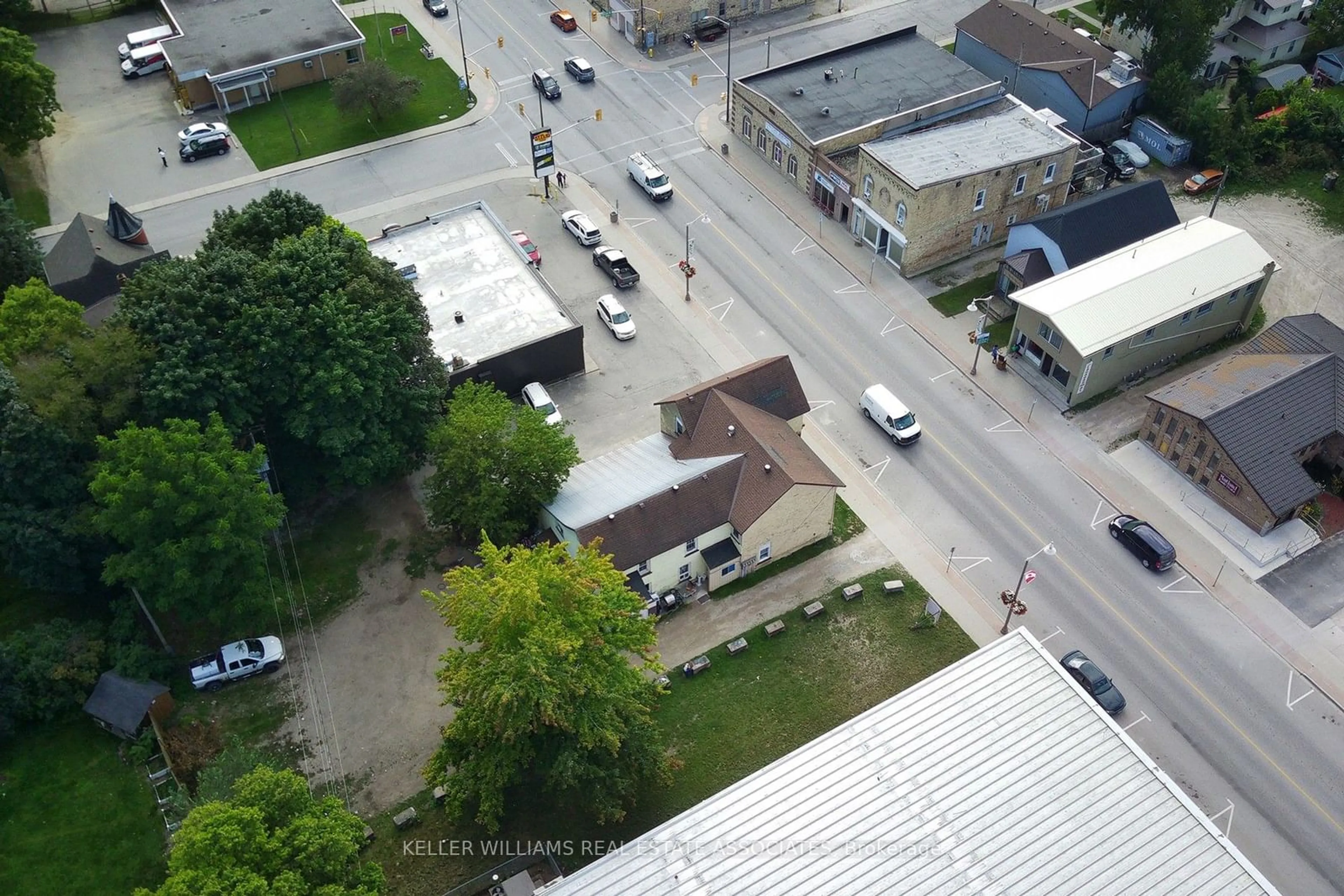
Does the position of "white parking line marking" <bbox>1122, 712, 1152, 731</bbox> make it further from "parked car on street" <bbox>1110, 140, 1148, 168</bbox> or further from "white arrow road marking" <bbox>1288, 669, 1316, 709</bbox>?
"parked car on street" <bbox>1110, 140, 1148, 168</bbox>

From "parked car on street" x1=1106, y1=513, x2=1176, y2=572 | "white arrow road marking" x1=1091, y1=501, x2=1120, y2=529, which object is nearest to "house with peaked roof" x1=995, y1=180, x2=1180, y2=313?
"white arrow road marking" x1=1091, y1=501, x2=1120, y2=529

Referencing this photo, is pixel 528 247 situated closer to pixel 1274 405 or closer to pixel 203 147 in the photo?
pixel 203 147

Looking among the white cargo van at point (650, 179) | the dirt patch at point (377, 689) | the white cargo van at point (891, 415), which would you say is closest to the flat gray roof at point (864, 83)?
the white cargo van at point (650, 179)

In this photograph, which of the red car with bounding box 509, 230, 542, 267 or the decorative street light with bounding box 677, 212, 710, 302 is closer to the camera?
the decorative street light with bounding box 677, 212, 710, 302

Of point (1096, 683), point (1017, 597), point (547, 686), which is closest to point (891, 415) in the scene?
point (1017, 597)

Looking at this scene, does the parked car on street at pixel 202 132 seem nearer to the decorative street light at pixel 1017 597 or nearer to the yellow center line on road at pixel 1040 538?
the yellow center line on road at pixel 1040 538

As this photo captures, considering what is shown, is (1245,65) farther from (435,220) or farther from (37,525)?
(37,525)
